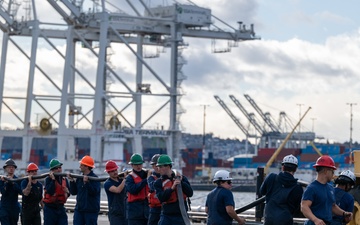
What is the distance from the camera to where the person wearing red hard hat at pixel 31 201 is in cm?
1788

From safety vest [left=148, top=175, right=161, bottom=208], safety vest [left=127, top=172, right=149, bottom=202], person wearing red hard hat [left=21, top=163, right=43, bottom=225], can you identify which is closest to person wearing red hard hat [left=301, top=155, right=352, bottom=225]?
safety vest [left=148, top=175, right=161, bottom=208]

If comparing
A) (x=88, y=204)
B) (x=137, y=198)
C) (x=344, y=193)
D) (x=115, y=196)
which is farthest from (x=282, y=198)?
(x=88, y=204)

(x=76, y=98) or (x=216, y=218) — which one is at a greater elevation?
(x=76, y=98)

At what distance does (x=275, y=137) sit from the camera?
150 meters

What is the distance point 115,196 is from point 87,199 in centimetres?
44

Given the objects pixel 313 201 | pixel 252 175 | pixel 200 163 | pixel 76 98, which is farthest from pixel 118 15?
pixel 313 201

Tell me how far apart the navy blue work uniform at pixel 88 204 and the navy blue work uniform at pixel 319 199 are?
5495 millimetres

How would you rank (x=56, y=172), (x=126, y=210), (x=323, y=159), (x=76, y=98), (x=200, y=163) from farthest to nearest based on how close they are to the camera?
(x=200, y=163), (x=76, y=98), (x=56, y=172), (x=126, y=210), (x=323, y=159)

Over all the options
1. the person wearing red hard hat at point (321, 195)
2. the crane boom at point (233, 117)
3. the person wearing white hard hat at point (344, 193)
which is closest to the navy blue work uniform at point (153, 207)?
the person wearing white hard hat at point (344, 193)

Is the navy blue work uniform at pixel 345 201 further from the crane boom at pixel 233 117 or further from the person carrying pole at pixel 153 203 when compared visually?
the crane boom at pixel 233 117

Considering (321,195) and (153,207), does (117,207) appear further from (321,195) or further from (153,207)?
(321,195)

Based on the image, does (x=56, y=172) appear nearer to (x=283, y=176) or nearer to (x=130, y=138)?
(x=283, y=176)

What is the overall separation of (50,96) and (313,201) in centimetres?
7952

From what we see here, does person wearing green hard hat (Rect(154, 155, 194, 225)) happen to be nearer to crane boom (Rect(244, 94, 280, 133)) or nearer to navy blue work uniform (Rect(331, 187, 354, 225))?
navy blue work uniform (Rect(331, 187, 354, 225))
